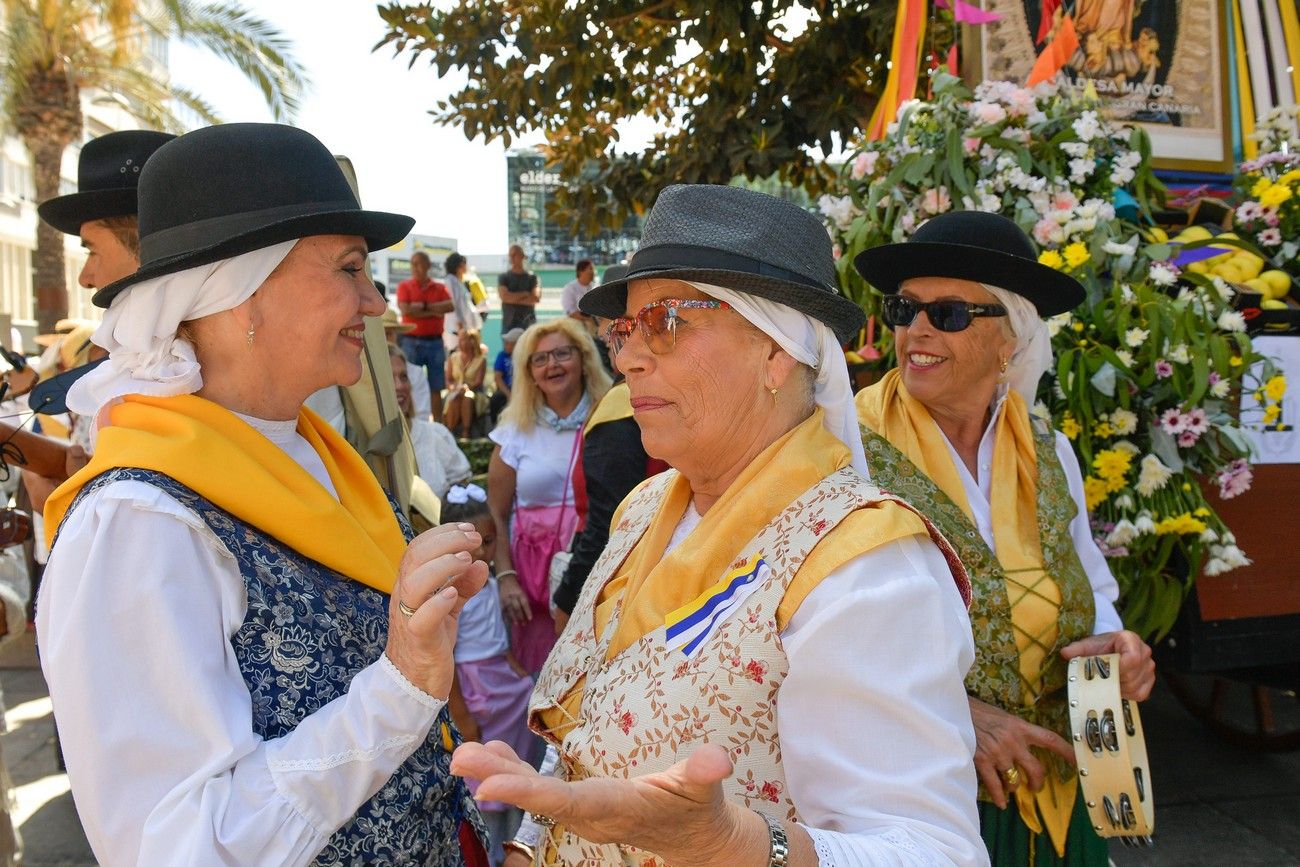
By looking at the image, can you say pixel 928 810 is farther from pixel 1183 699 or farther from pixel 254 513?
pixel 1183 699

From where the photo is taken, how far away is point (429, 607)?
1.49 metres

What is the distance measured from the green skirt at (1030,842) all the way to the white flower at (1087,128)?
228cm

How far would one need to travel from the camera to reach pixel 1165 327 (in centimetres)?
318

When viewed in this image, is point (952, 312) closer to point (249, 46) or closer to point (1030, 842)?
point (1030, 842)

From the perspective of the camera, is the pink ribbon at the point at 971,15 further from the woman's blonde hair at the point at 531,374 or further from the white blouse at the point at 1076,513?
the white blouse at the point at 1076,513

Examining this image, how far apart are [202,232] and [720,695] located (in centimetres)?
115

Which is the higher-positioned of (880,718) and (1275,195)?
(1275,195)

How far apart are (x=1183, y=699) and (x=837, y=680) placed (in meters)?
4.70

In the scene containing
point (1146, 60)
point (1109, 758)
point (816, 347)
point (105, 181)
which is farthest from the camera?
point (1146, 60)

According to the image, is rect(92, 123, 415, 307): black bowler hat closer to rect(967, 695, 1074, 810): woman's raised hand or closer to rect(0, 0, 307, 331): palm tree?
rect(967, 695, 1074, 810): woman's raised hand

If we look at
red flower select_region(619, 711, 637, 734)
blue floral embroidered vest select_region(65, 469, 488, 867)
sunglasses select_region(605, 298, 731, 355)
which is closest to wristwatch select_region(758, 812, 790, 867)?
red flower select_region(619, 711, 637, 734)

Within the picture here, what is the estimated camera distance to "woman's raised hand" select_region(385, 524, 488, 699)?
1503mm

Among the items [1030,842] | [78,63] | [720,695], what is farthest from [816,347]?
[78,63]

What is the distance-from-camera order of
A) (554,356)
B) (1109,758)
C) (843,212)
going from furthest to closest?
(554,356) < (843,212) < (1109,758)
